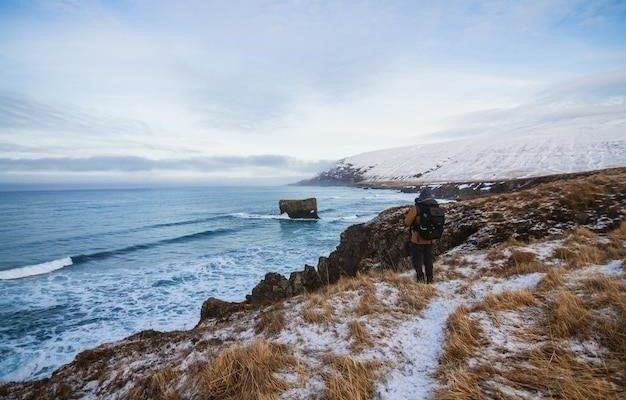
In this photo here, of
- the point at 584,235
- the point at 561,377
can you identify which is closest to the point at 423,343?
the point at 561,377

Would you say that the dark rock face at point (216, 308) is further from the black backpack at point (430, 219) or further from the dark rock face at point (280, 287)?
the black backpack at point (430, 219)

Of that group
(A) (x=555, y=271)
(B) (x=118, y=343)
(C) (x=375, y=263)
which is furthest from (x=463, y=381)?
(C) (x=375, y=263)

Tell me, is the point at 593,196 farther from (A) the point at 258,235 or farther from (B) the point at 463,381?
(A) the point at 258,235

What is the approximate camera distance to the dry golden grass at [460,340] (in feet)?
13.3

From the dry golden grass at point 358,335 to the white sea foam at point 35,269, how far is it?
26.5 meters

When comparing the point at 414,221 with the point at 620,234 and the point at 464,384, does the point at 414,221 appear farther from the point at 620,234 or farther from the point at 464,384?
the point at 620,234

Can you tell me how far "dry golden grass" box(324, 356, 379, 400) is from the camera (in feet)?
11.5

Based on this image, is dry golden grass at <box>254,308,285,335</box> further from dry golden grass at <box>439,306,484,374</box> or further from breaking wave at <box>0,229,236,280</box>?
breaking wave at <box>0,229,236,280</box>

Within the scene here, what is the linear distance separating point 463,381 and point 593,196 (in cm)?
1263

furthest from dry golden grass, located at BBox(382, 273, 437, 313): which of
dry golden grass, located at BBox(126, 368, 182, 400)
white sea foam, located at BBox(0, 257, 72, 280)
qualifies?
white sea foam, located at BBox(0, 257, 72, 280)

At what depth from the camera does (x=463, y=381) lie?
3398 mm

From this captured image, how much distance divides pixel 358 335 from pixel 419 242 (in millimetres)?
3098

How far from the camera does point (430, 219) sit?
682cm

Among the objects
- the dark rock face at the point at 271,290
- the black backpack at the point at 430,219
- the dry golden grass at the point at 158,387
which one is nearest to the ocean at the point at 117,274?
the dark rock face at the point at 271,290
